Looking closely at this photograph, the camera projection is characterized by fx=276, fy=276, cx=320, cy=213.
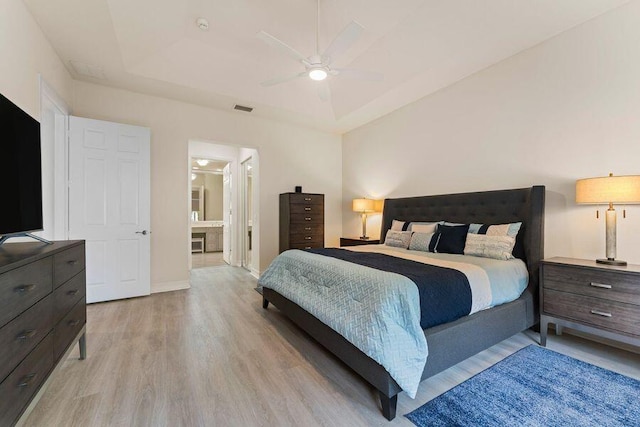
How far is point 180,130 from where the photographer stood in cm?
421

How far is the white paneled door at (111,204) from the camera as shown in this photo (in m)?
3.38

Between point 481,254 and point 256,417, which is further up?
point 481,254

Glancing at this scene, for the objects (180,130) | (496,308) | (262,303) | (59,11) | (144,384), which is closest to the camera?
(144,384)

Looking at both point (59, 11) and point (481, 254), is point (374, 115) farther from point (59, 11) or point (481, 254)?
point (59, 11)

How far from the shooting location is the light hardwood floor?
1581 mm

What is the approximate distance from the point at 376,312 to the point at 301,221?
3.24 meters

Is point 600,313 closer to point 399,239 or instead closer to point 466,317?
point 466,317

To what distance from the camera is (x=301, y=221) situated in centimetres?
480

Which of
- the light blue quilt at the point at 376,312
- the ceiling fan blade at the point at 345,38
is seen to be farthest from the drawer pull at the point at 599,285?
the ceiling fan blade at the point at 345,38

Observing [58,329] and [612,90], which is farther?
[612,90]

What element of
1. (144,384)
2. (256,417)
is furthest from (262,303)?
(256,417)

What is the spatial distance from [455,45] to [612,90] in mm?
1447

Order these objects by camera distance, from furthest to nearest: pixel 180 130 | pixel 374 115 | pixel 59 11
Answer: pixel 374 115, pixel 180 130, pixel 59 11

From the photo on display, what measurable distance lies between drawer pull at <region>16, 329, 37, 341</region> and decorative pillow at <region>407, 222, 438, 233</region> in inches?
138
